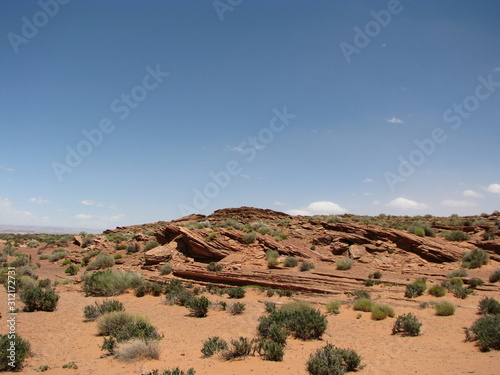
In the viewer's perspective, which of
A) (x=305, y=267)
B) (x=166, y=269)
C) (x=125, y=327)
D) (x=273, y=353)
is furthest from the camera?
(x=166, y=269)

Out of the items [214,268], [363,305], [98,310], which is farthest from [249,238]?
[98,310]

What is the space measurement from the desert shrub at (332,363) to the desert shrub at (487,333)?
143 inches

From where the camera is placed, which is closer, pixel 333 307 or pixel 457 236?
pixel 333 307

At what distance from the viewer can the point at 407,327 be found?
989 centimetres

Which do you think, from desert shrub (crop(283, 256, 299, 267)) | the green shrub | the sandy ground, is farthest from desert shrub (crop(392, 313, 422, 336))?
the green shrub

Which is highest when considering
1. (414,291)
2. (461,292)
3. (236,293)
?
(461,292)

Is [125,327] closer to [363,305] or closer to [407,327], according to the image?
[407,327]

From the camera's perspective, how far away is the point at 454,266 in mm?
22016

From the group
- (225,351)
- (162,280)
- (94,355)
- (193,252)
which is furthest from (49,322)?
(193,252)

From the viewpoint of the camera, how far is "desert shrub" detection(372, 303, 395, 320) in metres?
11.7

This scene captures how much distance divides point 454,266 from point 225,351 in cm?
2091

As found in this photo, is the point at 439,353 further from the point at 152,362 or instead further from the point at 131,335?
the point at 131,335

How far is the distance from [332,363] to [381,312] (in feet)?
20.4

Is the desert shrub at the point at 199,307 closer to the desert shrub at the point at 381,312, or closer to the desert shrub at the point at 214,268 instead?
the desert shrub at the point at 381,312
